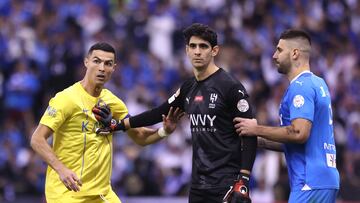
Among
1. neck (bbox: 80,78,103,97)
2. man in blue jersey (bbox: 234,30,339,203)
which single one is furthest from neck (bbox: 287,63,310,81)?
neck (bbox: 80,78,103,97)

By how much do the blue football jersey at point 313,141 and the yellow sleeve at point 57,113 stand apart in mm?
2446

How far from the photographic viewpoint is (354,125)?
18203 millimetres

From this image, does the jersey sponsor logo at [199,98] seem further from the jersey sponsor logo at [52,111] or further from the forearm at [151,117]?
the jersey sponsor logo at [52,111]

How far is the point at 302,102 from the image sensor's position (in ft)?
31.4

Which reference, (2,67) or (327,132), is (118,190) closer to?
(2,67)

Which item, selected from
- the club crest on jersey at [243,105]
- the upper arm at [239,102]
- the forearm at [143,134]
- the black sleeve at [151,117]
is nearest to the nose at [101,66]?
the black sleeve at [151,117]

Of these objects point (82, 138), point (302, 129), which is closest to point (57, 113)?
point (82, 138)

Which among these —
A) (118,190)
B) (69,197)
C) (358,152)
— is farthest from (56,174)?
(358,152)

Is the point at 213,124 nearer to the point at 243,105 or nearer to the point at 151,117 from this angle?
the point at 243,105

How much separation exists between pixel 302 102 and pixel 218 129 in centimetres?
102

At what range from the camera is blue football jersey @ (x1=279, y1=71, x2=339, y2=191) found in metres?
9.64

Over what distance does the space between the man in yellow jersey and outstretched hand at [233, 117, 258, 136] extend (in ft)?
3.95

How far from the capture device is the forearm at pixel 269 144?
10383mm

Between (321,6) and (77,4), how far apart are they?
5277 mm
